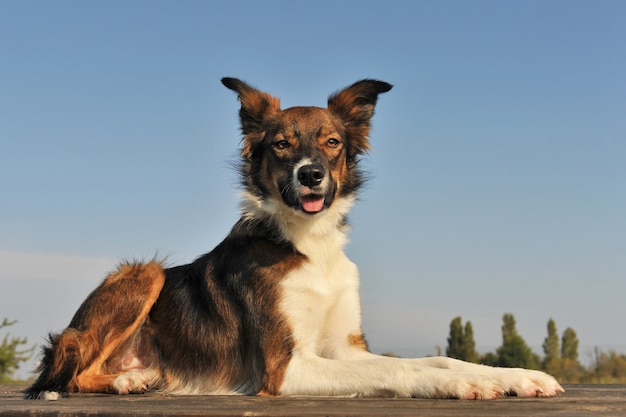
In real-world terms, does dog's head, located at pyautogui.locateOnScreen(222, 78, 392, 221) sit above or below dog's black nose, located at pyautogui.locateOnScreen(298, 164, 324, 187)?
above

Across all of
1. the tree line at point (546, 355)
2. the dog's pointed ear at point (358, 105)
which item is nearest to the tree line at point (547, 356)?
the tree line at point (546, 355)

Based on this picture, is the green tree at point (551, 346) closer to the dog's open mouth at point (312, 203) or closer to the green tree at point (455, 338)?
the green tree at point (455, 338)

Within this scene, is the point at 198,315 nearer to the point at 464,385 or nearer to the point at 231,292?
the point at 231,292

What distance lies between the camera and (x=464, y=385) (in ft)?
15.4

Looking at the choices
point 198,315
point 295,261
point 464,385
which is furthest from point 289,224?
point 464,385

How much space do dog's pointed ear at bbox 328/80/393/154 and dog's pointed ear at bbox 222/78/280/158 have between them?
628mm

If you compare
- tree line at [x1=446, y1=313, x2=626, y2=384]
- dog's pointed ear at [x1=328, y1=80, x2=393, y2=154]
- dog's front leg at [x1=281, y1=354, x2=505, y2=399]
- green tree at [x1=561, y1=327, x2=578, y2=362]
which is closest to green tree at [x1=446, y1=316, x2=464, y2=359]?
tree line at [x1=446, y1=313, x2=626, y2=384]

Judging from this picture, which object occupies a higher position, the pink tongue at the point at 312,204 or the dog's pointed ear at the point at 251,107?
the dog's pointed ear at the point at 251,107

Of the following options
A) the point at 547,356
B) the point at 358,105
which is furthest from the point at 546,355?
the point at 358,105

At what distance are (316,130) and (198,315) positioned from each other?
201 centimetres

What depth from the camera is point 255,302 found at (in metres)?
5.83

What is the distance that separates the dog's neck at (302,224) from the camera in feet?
20.0

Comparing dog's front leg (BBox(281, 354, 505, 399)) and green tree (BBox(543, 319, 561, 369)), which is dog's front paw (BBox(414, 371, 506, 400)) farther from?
green tree (BBox(543, 319, 561, 369))

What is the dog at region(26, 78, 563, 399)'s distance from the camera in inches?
228
